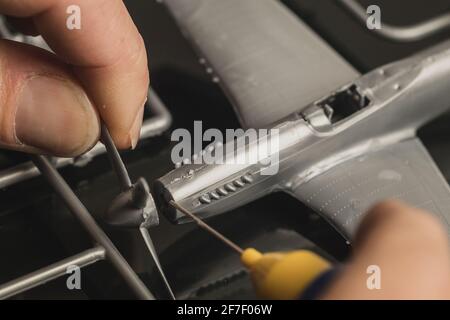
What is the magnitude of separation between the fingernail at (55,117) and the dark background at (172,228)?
0.33 ft

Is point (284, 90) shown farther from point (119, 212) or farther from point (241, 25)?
point (119, 212)

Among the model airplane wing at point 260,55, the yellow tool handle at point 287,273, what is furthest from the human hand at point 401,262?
the model airplane wing at point 260,55

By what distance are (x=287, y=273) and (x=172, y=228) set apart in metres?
0.28

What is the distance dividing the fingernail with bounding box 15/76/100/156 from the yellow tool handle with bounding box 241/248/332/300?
0.21 m

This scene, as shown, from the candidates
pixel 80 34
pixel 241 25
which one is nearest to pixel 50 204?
pixel 80 34

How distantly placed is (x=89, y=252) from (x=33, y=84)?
13 cm

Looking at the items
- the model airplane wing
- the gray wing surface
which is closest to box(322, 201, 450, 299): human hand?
the gray wing surface

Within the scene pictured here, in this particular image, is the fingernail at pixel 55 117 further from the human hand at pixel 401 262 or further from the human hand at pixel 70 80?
the human hand at pixel 401 262

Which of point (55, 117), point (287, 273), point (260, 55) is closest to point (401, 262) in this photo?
point (287, 273)

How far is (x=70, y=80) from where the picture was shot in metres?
0.47

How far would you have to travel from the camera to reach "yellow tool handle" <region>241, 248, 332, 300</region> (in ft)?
0.90

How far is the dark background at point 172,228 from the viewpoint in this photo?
20.4 inches

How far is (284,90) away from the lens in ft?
2.05

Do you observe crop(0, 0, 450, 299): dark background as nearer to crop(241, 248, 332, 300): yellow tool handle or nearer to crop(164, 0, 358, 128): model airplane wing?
crop(164, 0, 358, 128): model airplane wing
